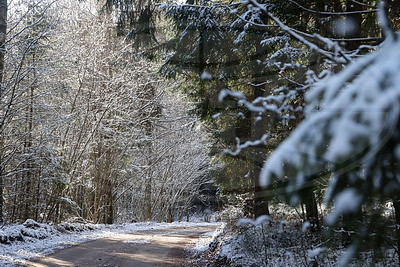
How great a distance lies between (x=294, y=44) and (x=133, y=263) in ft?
18.5

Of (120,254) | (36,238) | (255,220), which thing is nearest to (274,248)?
(120,254)

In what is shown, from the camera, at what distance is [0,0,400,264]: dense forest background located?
1.15 meters

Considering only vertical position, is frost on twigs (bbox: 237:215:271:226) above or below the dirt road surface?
above

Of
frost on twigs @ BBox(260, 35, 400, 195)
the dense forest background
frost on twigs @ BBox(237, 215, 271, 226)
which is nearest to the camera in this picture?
frost on twigs @ BBox(260, 35, 400, 195)

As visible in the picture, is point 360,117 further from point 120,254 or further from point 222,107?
point 120,254

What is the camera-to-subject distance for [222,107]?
791 cm

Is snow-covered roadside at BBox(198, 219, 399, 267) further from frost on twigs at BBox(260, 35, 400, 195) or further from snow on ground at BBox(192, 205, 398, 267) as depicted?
frost on twigs at BBox(260, 35, 400, 195)

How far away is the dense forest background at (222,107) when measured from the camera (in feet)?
3.76

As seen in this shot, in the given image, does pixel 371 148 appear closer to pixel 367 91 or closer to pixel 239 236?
pixel 367 91

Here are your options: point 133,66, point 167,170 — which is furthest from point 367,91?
point 167,170

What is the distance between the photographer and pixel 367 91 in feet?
3.18

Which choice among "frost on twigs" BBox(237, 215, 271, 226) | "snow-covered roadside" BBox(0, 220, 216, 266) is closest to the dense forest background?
"frost on twigs" BBox(237, 215, 271, 226)

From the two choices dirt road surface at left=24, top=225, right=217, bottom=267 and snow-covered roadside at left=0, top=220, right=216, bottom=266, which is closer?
dirt road surface at left=24, top=225, right=217, bottom=267

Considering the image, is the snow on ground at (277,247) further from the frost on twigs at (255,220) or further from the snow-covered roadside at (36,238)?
the snow-covered roadside at (36,238)
